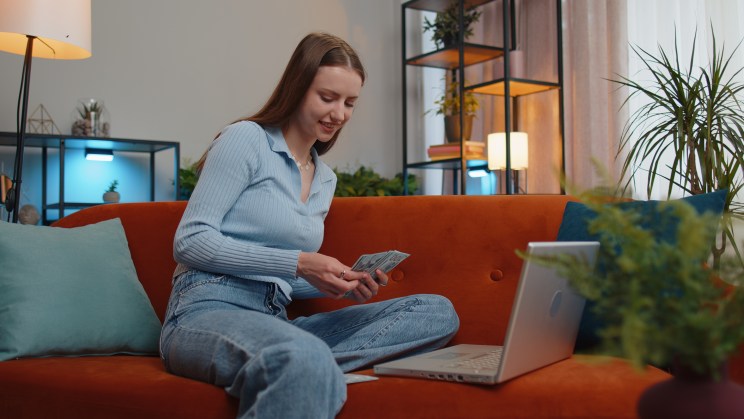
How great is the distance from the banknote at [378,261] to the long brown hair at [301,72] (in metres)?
0.44

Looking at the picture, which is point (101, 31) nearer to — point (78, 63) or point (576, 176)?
point (78, 63)

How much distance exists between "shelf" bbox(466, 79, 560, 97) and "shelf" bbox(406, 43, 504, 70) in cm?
28

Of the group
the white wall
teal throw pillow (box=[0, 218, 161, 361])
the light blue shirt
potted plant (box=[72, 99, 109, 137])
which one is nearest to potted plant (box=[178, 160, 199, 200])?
the white wall

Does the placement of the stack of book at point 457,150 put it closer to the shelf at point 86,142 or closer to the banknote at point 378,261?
the shelf at point 86,142

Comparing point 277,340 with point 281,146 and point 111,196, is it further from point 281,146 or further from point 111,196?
point 111,196

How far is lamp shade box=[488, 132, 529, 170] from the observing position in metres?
4.52

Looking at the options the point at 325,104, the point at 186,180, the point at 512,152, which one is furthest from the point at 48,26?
the point at 512,152

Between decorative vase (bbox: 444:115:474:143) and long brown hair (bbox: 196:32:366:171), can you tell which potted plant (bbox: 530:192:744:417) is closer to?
long brown hair (bbox: 196:32:366:171)

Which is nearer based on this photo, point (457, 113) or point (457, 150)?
point (457, 150)

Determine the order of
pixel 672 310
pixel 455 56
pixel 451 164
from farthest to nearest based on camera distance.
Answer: pixel 451 164, pixel 455 56, pixel 672 310

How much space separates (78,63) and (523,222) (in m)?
3.48

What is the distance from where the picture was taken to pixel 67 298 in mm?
1859

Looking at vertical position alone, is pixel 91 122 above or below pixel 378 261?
above

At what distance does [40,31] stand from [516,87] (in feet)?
9.31
